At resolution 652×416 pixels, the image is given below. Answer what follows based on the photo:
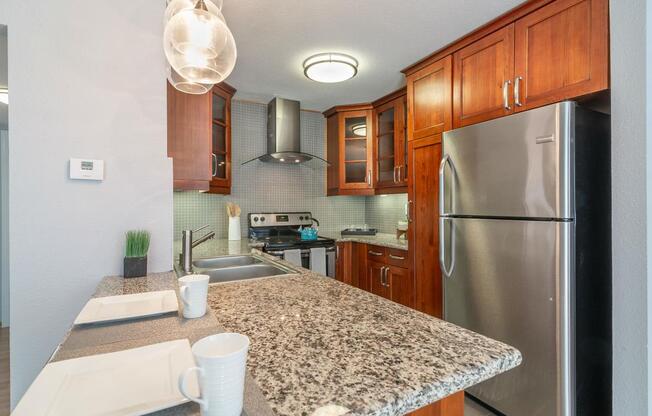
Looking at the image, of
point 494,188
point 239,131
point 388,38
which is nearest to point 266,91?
point 239,131

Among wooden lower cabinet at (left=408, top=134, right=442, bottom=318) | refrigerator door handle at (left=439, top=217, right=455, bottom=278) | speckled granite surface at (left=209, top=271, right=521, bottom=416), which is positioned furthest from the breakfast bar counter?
wooden lower cabinet at (left=408, top=134, right=442, bottom=318)

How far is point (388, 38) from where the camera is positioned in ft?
6.90

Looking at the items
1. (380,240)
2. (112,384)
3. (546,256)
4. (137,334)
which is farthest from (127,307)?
(380,240)

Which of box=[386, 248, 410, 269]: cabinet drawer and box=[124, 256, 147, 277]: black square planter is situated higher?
box=[124, 256, 147, 277]: black square planter

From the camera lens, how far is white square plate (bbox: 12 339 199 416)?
45cm

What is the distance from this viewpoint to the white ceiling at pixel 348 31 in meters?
1.76

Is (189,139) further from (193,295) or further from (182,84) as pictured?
(193,295)

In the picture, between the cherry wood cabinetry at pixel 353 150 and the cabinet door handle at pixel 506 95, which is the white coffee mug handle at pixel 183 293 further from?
the cherry wood cabinetry at pixel 353 150

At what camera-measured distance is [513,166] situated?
167 cm

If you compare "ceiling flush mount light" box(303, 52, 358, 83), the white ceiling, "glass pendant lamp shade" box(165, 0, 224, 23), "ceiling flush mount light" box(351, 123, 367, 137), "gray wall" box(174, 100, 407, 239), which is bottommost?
"gray wall" box(174, 100, 407, 239)

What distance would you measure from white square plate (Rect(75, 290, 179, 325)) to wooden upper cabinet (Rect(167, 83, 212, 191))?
907mm

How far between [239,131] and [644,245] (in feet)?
10.7

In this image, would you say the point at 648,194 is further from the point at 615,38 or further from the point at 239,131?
the point at 239,131

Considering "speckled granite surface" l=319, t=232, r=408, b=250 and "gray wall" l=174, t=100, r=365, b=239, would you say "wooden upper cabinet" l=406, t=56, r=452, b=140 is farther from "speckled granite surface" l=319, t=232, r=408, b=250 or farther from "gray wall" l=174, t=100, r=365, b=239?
"gray wall" l=174, t=100, r=365, b=239
